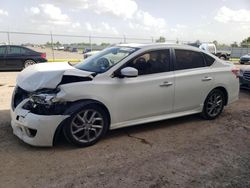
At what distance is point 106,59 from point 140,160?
206 cm

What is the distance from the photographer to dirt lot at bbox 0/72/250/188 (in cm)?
349

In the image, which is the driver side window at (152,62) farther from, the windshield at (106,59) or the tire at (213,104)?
the tire at (213,104)

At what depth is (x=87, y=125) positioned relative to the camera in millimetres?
4422

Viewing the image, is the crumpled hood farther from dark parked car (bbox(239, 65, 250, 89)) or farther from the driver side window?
dark parked car (bbox(239, 65, 250, 89))

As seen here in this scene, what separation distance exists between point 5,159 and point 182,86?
332 cm

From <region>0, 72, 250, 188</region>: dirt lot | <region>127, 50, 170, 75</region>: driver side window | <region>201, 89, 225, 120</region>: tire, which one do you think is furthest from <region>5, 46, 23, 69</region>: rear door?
<region>201, 89, 225, 120</region>: tire

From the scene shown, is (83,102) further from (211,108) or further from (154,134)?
(211,108)

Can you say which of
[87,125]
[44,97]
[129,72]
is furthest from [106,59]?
[44,97]

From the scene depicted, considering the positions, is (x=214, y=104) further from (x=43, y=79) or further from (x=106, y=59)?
(x=43, y=79)

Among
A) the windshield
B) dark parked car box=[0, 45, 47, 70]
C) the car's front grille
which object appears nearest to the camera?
the windshield

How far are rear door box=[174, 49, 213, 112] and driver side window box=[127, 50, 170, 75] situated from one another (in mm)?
237

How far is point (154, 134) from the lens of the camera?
5.13 meters

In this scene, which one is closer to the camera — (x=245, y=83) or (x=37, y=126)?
(x=37, y=126)

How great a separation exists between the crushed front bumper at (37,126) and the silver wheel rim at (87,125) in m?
0.24
